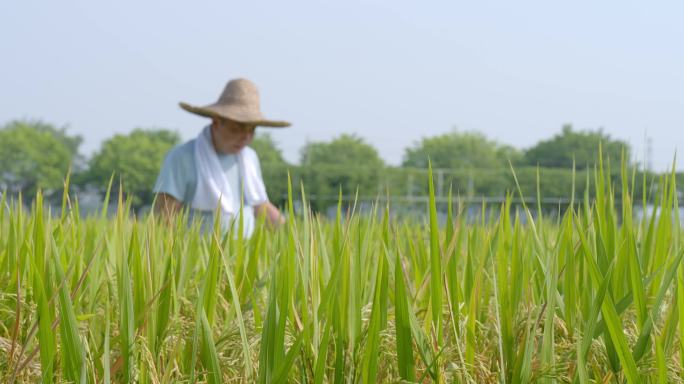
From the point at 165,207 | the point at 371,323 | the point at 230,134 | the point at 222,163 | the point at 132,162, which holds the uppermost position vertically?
the point at 132,162

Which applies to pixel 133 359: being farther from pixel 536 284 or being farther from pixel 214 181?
pixel 214 181

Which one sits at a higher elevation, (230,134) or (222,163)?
(230,134)

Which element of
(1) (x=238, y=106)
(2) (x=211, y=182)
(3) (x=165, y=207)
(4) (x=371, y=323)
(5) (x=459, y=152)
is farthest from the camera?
(5) (x=459, y=152)

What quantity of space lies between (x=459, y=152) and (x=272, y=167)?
423 inches

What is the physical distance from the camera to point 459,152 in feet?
125

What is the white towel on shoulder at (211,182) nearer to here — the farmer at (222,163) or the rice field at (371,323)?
the farmer at (222,163)

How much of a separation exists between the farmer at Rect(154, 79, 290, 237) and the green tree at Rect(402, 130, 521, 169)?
3234 centimetres

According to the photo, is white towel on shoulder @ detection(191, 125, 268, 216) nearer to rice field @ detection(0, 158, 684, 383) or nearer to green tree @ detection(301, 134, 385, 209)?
rice field @ detection(0, 158, 684, 383)

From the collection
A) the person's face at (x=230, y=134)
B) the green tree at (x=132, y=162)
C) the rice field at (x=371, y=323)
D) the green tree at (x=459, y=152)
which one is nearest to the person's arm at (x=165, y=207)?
the person's face at (x=230, y=134)

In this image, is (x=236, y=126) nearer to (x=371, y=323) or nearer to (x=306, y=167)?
(x=371, y=323)

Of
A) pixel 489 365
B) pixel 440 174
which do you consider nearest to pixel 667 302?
pixel 489 365

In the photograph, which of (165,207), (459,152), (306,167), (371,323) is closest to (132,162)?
(306,167)

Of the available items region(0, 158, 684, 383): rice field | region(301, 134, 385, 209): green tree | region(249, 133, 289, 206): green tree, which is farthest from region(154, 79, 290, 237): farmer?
region(301, 134, 385, 209): green tree

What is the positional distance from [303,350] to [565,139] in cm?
3570
